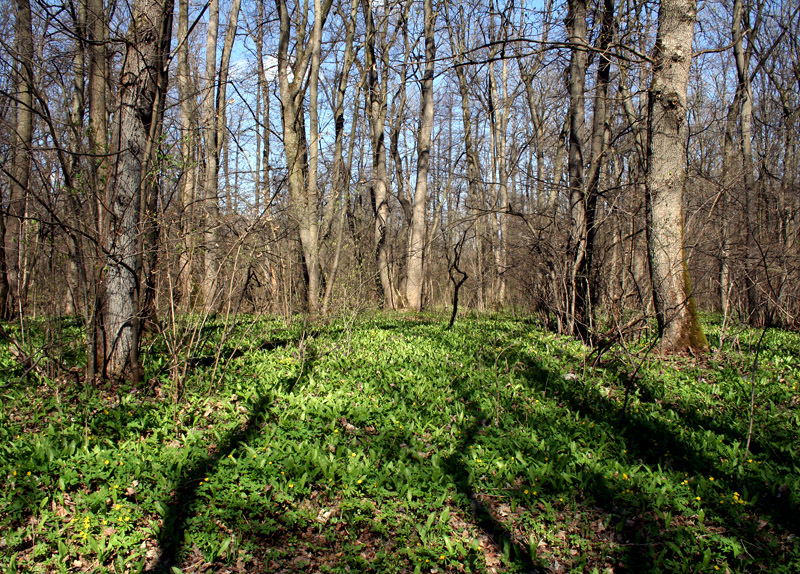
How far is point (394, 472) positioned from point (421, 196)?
12.8 meters

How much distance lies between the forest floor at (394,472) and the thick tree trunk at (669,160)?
1.23 meters

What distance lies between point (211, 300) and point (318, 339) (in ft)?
10.9

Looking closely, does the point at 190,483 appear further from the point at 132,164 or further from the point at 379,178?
the point at 379,178

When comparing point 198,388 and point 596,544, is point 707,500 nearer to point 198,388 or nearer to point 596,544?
point 596,544

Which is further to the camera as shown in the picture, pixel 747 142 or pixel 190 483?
pixel 747 142

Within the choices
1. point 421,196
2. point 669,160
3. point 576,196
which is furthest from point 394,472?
point 421,196

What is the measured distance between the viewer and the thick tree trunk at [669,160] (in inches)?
272

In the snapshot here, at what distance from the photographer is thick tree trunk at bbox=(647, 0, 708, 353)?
22.7ft

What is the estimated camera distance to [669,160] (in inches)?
274

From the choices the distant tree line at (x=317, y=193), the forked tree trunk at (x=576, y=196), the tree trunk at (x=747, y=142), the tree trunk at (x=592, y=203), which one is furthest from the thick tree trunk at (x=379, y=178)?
the tree trunk at (x=747, y=142)

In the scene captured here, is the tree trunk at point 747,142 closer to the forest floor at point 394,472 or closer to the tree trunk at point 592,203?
the tree trunk at point 592,203

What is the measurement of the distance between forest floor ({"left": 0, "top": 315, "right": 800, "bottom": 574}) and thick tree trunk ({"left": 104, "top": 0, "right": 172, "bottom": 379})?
53 centimetres

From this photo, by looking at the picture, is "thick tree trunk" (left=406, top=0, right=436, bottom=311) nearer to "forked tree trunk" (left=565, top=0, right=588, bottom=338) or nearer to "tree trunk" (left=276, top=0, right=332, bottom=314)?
"tree trunk" (left=276, top=0, right=332, bottom=314)

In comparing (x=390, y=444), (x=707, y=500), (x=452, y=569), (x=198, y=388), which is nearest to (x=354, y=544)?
(x=452, y=569)
